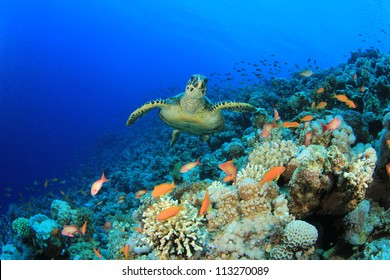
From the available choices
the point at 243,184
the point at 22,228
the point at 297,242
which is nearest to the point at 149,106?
the point at 22,228

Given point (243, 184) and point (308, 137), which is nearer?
point (243, 184)

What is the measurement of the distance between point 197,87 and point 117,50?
135621 millimetres

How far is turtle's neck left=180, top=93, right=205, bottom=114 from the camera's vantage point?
6.65 meters

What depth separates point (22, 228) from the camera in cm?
457

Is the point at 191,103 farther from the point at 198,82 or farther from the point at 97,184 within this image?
the point at 97,184

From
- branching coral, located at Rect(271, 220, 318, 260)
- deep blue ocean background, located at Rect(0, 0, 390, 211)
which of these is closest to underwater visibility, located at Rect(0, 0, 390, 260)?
branching coral, located at Rect(271, 220, 318, 260)

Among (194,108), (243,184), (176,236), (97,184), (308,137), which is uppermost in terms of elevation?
(194,108)

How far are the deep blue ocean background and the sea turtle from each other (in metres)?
39.6

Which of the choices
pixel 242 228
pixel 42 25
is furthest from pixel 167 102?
pixel 42 25

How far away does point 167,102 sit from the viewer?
706 centimetres

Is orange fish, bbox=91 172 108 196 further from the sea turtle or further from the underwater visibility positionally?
the sea turtle

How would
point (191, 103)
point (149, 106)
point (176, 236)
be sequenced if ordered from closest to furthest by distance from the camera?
point (176, 236)
point (191, 103)
point (149, 106)

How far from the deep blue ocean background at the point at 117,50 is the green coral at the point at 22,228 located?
42363mm

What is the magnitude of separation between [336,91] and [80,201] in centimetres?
1069
